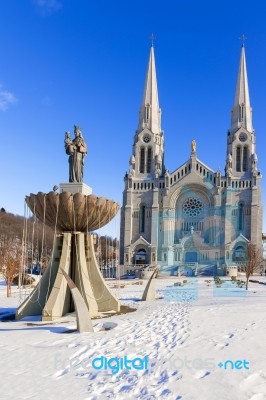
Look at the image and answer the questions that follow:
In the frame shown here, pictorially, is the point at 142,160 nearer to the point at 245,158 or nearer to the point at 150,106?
the point at 150,106

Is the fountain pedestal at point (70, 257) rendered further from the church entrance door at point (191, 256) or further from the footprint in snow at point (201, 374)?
the church entrance door at point (191, 256)

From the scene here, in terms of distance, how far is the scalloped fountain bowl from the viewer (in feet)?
36.7

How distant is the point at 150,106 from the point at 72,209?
5248 centimetres

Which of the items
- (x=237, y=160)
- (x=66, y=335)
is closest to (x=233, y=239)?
(x=237, y=160)

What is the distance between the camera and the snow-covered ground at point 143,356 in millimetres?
5344

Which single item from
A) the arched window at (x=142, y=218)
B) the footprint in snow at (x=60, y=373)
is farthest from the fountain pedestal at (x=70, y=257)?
the arched window at (x=142, y=218)

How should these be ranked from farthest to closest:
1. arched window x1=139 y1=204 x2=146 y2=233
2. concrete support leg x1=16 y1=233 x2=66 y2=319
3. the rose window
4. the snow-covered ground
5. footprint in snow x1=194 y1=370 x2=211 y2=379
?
arched window x1=139 y1=204 x2=146 y2=233 < the rose window < concrete support leg x1=16 y1=233 x2=66 y2=319 < footprint in snow x1=194 y1=370 x2=211 y2=379 < the snow-covered ground

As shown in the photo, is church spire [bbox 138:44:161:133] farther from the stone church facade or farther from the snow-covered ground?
the snow-covered ground

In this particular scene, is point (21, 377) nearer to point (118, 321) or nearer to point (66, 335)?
point (66, 335)

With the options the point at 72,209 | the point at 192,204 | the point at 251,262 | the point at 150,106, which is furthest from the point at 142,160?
the point at 72,209

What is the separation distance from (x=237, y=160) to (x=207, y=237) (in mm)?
11905

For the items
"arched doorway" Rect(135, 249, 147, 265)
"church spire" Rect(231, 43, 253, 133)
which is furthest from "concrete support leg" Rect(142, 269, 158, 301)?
"church spire" Rect(231, 43, 253, 133)

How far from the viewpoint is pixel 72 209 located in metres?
11.4

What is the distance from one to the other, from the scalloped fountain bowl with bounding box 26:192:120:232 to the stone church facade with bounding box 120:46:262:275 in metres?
40.6
